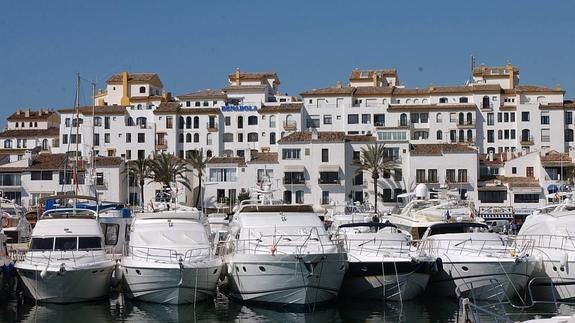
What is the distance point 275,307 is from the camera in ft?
99.8

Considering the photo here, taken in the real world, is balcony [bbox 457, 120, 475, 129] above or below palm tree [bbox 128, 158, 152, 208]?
above

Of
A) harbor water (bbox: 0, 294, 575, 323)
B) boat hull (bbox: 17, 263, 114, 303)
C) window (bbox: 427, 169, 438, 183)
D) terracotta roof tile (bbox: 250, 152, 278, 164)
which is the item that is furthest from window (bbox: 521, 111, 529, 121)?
boat hull (bbox: 17, 263, 114, 303)

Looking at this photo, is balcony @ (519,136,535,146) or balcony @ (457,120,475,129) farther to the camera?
balcony @ (519,136,535,146)

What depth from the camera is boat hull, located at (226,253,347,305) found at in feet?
97.2

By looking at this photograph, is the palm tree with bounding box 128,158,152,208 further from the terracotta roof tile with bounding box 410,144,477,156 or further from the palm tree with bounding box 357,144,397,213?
the terracotta roof tile with bounding box 410,144,477,156

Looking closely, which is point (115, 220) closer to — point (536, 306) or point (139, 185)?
point (536, 306)

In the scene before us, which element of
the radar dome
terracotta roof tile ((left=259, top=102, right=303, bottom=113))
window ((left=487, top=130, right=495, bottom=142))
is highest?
terracotta roof tile ((left=259, top=102, right=303, bottom=113))

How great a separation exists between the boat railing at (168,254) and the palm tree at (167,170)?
4609 centimetres

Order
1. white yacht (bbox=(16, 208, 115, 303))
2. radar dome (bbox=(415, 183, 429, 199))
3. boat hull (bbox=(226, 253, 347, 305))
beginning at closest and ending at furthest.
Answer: boat hull (bbox=(226, 253, 347, 305)), white yacht (bbox=(16, 208, 115, 303)), radar dome (bbox=(415, 183, 429, 199))

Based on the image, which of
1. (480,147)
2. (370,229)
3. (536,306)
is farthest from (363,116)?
(536,306)

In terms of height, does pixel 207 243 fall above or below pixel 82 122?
below

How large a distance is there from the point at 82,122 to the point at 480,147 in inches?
1736

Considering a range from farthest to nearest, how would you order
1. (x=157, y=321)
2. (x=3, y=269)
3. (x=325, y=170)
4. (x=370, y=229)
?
(x=325, y=170) → (x=370, y=229) → (x=3, y=269) → (x=157, y=321)

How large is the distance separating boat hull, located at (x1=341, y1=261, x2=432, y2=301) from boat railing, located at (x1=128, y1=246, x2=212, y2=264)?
18.2 ft
